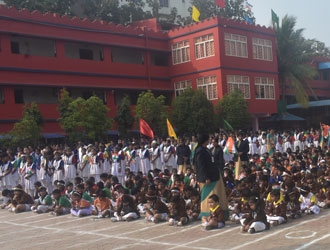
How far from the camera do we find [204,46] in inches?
1264

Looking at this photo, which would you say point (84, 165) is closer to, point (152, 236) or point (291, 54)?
point (152, 236)

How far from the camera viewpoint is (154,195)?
407 inches

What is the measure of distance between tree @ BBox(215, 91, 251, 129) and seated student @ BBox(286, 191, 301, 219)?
20182 mm

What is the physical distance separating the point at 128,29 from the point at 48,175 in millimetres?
19026

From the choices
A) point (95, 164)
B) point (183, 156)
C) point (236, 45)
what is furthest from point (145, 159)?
A: point (236, 45)

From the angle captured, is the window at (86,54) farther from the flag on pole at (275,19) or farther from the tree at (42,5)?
the flag on pole at (275,19)

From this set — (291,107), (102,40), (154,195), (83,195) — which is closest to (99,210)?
(83,195)

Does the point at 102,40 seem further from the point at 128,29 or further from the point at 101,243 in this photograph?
the point at 101,243

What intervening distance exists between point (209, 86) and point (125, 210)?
22.6m

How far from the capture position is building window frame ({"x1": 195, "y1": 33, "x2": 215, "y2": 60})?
31.7 metres

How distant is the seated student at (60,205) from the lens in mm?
11891

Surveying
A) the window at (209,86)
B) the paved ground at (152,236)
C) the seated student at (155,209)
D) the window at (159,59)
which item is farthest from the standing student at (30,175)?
the window at (159,59)

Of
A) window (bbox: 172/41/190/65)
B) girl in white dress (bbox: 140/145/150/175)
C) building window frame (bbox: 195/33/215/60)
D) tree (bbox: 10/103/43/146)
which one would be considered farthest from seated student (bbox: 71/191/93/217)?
window (bbox: 172/41/190/65)

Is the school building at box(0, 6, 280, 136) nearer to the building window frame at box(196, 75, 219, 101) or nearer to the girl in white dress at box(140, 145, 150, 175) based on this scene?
the building window frame at box(196, 75, 219, 101)
